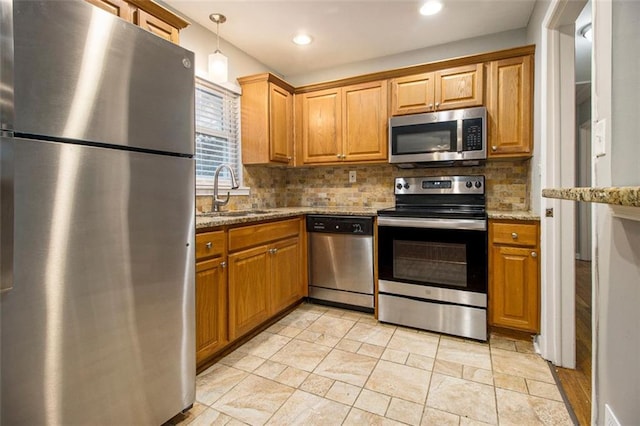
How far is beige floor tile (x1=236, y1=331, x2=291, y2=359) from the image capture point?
7.07ft

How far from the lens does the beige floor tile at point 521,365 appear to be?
185 centimetres

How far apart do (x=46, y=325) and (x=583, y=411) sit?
224cm

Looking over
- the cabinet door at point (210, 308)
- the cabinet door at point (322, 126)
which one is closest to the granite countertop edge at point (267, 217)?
the cabinet door at point (210, 308)

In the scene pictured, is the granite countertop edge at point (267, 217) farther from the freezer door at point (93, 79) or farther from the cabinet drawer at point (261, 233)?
the freezer door at point (93, 79)

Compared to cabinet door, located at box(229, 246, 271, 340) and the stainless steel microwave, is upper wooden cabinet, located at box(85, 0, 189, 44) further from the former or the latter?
the stainless steel microwave

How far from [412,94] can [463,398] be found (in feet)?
7.46

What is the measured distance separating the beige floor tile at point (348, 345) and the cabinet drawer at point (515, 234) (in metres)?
1.21

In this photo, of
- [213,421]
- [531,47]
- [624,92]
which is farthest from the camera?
[531,47]

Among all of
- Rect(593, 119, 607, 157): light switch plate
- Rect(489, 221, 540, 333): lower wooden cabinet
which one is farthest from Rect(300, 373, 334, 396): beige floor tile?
Rect(593, 119, 607, 157): light switch plate

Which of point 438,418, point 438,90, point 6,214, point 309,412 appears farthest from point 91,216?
point 438,90

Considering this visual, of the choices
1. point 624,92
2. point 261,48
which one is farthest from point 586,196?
point 261,48

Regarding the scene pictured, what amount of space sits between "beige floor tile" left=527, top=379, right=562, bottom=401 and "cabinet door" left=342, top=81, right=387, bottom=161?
1.94 metres

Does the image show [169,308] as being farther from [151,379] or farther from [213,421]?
[213,421]

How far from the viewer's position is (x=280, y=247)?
8.59 ft
